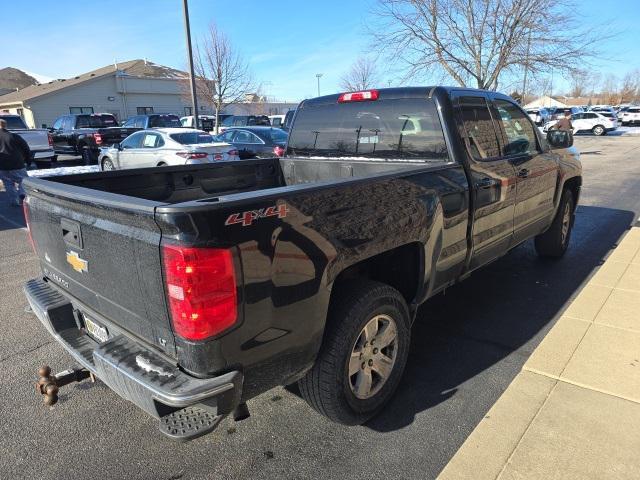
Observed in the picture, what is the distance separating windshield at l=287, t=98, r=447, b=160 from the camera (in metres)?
3.57

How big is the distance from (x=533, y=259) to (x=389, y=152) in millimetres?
3020

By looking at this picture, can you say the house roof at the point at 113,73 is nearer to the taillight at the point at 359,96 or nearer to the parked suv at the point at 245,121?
the parked suv at the point at 245,121

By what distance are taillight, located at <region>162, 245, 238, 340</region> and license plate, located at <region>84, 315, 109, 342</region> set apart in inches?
30.7

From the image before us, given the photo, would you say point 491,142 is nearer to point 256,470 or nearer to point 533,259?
point 533,259

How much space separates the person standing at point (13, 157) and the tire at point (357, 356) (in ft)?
28.4

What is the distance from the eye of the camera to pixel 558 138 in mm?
4820

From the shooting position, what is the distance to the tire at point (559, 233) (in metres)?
5.45

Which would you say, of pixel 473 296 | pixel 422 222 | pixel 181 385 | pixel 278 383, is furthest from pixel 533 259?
pixel 181 385

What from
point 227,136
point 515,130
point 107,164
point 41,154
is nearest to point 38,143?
point 41,154

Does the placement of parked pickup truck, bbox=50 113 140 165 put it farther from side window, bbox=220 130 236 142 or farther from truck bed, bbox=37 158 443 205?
truck bed, bbox=37 158 443 205

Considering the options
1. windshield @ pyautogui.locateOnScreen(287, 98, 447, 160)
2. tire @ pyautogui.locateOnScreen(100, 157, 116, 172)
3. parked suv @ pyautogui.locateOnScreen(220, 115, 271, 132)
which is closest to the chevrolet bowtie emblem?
windshield @ pyautogui.locateOnScreen(287, 98, 447, 160)

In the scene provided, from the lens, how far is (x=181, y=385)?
6.47 feet

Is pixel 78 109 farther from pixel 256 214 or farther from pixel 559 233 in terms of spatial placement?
pixel 256 214

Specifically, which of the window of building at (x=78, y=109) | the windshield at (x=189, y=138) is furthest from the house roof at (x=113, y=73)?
the windshield at (x=189, y=138)
